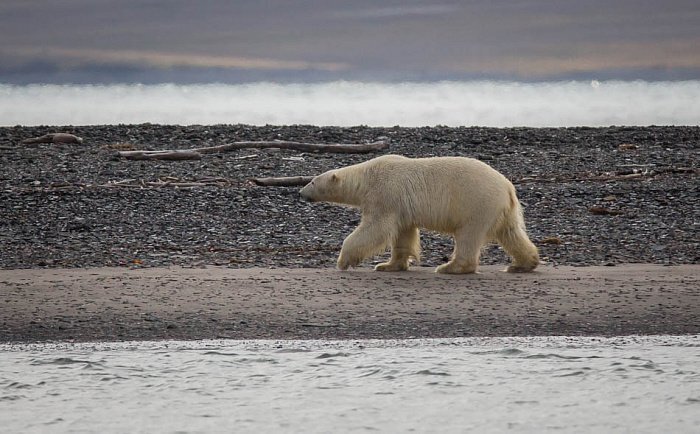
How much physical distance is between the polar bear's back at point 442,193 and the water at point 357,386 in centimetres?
209

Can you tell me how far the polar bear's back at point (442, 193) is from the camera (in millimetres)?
10359

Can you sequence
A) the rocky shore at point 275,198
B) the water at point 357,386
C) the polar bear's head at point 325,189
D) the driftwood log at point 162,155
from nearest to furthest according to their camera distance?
the water at point 357,386 < the polar bear's head at point 325,189 < the rocky shore at point 275,198 < the driftwood log at point 162,155

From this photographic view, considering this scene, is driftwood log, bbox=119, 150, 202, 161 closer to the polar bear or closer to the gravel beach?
the gravel beach

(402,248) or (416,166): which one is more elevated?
(416,166)

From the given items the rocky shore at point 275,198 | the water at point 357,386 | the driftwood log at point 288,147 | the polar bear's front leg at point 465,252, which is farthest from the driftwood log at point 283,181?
the water at point 357,386

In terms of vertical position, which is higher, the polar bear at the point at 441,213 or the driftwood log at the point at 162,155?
the driftwood log at the point at 162,155

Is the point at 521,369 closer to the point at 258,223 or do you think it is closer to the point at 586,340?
the point at 586,340

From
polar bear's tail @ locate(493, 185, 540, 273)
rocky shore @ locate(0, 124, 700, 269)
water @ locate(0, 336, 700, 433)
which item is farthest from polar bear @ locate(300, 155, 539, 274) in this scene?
water @ locate(0, 336, 700, 433)

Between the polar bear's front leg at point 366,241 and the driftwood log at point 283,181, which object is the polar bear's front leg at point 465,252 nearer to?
the polar bear's front leg at point 366,241

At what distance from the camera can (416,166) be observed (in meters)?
10.8

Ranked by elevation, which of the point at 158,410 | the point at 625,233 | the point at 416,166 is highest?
the point at 416,166

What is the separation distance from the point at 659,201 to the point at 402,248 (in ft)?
16.8

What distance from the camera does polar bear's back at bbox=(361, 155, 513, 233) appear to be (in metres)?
10.4

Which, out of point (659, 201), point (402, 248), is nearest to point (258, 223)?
point (402, 248)
